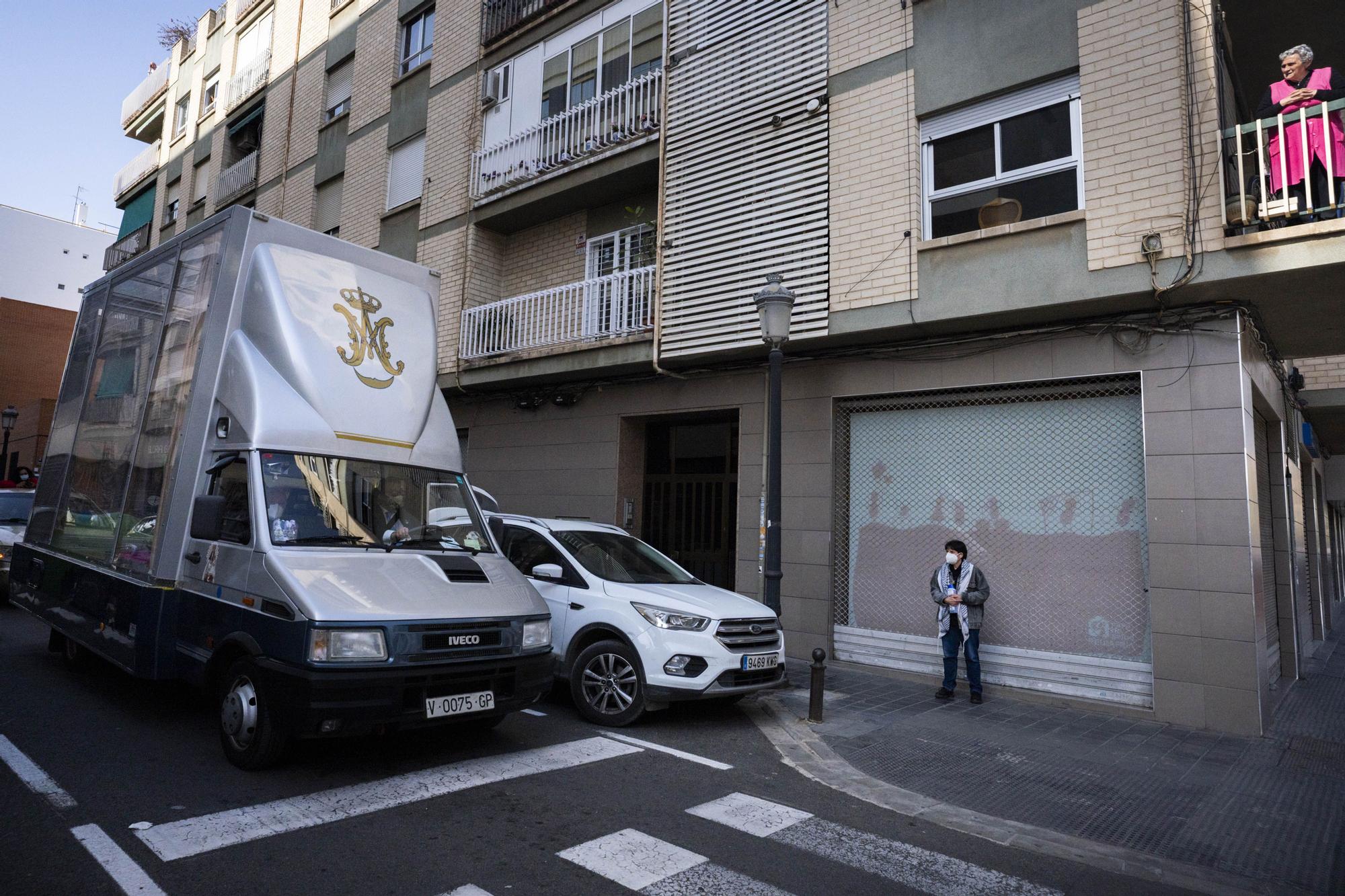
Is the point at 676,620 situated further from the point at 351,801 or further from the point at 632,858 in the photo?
the point at 351,801

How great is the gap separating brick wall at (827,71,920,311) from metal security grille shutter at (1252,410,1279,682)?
4471 millimetres

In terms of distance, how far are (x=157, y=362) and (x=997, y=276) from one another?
801 cm

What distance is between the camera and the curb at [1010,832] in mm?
4254

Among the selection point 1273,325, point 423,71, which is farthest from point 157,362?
point 423,71

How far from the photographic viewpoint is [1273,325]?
28.5ft

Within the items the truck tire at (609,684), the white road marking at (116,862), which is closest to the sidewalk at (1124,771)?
the truck tire at (609,684)

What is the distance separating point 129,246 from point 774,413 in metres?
28.9

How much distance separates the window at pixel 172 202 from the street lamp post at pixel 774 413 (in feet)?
81.4

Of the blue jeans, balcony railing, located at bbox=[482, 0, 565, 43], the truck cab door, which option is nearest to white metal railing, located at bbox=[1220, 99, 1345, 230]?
the blue jeans

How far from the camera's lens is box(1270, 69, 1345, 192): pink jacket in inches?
277

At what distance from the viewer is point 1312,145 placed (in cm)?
714

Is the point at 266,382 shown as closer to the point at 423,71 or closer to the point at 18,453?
the point at 423,71

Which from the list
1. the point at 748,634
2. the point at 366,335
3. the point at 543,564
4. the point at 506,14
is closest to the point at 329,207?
the point at 506,14

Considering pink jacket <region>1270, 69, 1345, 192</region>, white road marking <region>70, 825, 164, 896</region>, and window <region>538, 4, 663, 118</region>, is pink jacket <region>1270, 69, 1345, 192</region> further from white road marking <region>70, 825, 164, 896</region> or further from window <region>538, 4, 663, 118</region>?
white road marking <region>70, 825, 164, 896</region>
